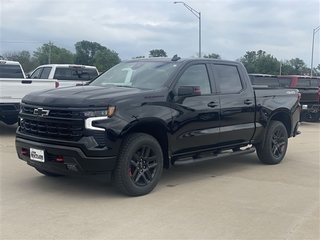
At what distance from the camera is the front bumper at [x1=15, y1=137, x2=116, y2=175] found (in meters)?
5.22

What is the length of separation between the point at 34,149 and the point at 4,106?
5186 mm

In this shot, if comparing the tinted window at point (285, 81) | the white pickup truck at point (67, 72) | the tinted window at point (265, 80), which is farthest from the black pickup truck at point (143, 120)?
the tinted window at point (285, 81)

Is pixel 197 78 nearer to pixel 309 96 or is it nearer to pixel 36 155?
pixel 36 155

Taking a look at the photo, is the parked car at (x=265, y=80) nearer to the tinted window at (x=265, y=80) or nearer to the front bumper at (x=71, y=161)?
the tinted window at (x=265, y=80)

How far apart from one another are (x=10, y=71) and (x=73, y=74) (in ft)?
7.38

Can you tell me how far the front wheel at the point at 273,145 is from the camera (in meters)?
8.07

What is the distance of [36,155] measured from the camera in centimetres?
553

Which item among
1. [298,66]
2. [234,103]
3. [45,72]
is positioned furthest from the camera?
[298,66]

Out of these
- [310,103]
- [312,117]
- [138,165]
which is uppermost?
[310,103]

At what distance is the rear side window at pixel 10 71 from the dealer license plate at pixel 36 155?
902 cm

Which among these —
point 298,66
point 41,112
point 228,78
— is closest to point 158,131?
point 41,112

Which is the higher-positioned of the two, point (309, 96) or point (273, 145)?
point (309, 96)

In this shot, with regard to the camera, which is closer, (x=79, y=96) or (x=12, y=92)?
(x=79, y=96)

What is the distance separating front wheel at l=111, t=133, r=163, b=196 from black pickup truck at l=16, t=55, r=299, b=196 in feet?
0.04
